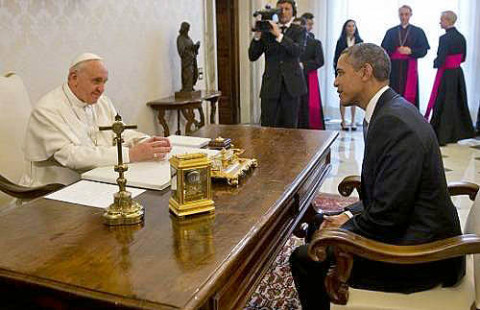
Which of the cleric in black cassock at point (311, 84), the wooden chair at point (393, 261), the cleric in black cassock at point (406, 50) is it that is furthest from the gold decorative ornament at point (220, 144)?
the cleric in black cassock at point (406, 50)

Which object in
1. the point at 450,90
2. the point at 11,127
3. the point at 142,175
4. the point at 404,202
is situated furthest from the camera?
the point at 450,90

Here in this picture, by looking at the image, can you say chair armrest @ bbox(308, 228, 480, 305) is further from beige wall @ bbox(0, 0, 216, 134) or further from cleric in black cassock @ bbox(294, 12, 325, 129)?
cleric in black cassock @ bbox(294, 12, 325, 129)

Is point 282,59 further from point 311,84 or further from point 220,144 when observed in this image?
point 220,144

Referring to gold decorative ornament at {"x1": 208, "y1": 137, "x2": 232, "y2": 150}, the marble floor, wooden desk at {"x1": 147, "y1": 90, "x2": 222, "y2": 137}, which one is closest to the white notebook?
gold decorative ornament at {"x1": 208, "y1": 137, "x2": 232, "y2": 150}

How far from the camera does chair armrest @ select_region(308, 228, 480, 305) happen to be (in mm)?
1544

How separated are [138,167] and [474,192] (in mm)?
1331

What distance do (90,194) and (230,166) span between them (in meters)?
0.52

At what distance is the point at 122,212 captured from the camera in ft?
4.89

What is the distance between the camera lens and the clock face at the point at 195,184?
1.51 m

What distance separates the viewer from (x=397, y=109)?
1.76 metres

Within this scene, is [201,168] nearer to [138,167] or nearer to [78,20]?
[138,167]

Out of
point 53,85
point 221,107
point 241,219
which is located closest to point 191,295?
point 241,219

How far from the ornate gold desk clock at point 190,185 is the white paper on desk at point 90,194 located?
256 millimetres

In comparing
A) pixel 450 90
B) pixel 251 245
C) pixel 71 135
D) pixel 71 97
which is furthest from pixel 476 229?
pixel 450 90
